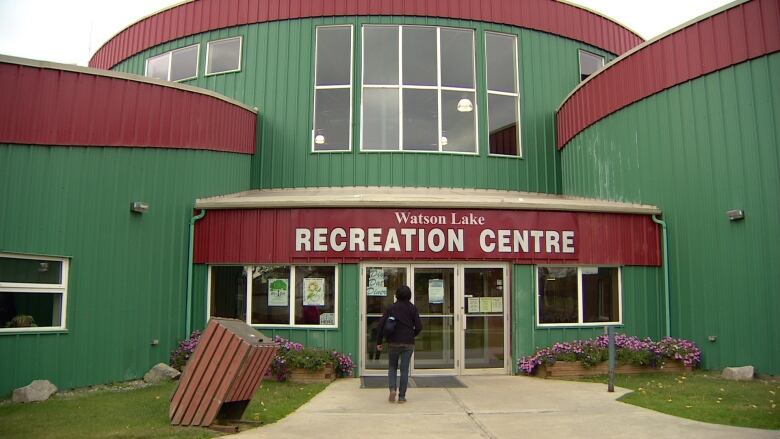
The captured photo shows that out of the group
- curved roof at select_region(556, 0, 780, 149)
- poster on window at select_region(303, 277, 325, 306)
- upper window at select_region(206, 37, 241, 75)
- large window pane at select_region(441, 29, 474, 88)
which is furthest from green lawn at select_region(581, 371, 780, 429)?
upper window at select_region(206, 37, 241, 75)

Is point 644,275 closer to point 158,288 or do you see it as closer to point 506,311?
point 506,311

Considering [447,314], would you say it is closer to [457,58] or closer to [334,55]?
[457,58]

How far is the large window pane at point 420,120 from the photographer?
16.3 meters

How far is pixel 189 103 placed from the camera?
531 inches

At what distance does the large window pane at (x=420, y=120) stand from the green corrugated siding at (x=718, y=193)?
14.4ft

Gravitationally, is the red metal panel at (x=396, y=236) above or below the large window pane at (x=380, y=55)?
below

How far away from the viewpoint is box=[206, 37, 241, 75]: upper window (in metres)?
17.4

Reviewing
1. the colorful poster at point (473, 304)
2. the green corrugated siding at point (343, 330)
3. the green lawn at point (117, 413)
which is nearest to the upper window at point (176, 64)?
the green corrugated siding at point (343, 330)

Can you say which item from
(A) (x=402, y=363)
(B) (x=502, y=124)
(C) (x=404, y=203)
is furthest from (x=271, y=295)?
(B) (x=502, y=124)

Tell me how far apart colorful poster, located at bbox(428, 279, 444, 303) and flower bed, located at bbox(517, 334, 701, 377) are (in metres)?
2.01

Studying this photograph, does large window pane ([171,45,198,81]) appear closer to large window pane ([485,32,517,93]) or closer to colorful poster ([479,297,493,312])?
large window pane ([485,32,517,93])

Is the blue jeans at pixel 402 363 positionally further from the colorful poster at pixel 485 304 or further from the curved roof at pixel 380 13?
the curved roof at pixel 380 13

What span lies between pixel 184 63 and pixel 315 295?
28.9ft

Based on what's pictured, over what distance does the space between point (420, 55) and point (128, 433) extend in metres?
11.8
